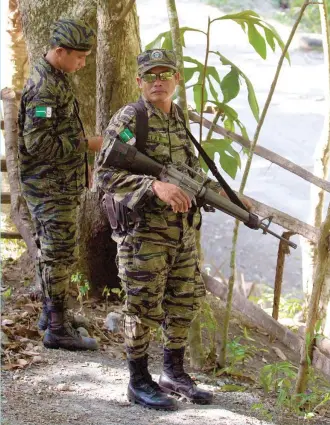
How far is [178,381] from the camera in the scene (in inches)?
129

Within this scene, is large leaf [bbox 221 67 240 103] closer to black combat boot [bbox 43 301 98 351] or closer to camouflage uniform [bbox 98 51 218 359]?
camouflage uniform [bbox 98 51 218 359]

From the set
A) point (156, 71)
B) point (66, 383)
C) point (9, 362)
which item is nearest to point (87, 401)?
point (66, 383)

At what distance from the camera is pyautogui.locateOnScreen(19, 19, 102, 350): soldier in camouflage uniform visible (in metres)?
3.48

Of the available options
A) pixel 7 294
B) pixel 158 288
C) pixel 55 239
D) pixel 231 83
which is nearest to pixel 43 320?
pixel 55 239

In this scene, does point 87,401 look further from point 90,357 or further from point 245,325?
point 245,325

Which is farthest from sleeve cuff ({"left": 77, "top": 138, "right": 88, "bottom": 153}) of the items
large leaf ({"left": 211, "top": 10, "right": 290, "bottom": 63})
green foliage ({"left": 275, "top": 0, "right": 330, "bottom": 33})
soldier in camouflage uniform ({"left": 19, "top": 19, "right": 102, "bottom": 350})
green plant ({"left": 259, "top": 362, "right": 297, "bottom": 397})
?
green foliage ({"left": 275, "top": 0, "right": 330, "bottom": 33})

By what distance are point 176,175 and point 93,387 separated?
43.9 inches

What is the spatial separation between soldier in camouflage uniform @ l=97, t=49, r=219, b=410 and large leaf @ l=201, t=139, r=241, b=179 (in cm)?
58

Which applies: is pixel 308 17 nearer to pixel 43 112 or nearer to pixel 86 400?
pixel 43 112

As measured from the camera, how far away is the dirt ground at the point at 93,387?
290 centimetres

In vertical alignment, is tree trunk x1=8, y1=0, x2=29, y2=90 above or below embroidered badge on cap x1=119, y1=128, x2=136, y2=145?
above

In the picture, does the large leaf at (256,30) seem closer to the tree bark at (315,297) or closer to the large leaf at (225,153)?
the large leaf at (225,153)

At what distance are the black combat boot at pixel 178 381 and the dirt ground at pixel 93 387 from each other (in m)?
0.05

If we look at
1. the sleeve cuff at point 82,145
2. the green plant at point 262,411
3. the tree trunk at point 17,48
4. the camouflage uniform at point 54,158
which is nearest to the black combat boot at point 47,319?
the camouflage uniform at point 54,158
